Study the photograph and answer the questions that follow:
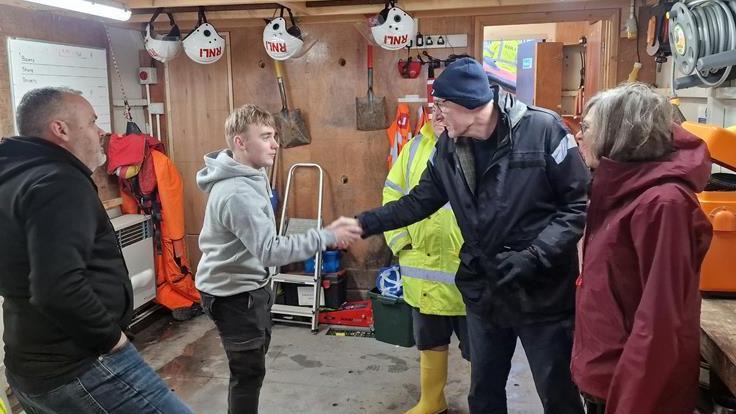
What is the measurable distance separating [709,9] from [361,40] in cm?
259

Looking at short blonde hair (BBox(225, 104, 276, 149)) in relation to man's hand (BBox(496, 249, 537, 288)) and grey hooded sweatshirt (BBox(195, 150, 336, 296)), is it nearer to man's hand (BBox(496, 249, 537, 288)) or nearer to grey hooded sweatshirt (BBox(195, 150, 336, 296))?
grey hooded sweatshirt (BBox(195, 150, 336, 296))

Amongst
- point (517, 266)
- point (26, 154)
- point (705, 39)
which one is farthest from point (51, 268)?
point (705, 39)

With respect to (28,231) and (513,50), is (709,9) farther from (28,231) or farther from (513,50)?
(513,50)

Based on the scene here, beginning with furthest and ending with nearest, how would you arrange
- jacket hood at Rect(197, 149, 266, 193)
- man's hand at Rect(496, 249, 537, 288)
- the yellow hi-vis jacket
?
the yellow hi-vis jacket < jacket hood at Rect(197, 149, 266, 193) < man's hand at Rect(496, 249, 537, 288)

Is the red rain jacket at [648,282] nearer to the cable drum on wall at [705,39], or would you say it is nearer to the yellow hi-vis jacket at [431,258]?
the cable drum on wall at [705,39]

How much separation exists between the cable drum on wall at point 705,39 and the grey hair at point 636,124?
0.84 meters

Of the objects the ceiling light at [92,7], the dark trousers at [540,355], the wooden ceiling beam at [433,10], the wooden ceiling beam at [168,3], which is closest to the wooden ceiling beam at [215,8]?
the wooden ceiling beam at [433,10]

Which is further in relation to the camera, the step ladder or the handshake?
the step ladder

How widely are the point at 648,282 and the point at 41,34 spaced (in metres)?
3.79

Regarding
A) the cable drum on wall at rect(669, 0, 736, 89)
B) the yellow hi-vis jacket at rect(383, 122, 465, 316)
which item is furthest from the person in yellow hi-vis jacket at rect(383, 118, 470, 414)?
the cable drum on wall at rect(669, 0, 736, 89)

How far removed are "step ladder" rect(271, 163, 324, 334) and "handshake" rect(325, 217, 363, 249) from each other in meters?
2.01

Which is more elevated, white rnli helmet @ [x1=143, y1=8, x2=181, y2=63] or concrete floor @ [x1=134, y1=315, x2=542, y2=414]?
white rnli helmet @ [x1=143, y1=8, x2=181, y2=63]

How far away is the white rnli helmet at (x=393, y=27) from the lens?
12.3 feet

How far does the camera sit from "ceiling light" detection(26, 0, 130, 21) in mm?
3125
